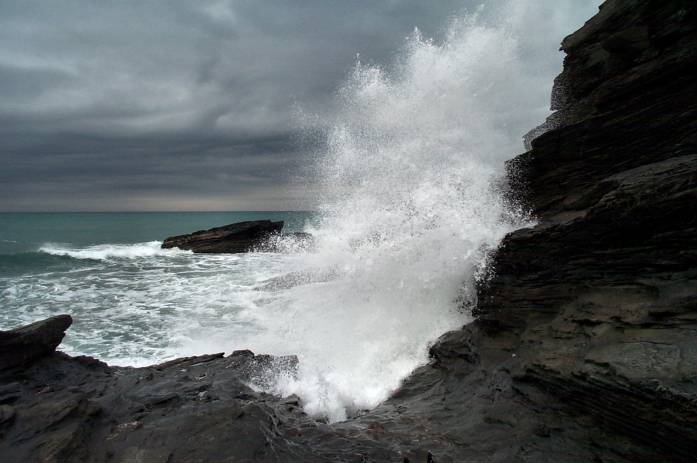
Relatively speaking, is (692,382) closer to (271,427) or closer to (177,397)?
(271,427)

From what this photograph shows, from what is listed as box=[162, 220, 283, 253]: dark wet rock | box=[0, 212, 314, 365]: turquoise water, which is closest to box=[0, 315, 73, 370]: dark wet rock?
box=[0, 212, 314, 365]: turquoise water

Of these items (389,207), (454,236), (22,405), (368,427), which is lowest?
(368,427)

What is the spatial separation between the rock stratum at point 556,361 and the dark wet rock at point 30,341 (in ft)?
0.09

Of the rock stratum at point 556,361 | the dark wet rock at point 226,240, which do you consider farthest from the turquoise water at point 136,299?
the dark wet rock at point 226,240

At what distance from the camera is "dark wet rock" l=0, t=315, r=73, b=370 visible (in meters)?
5.36

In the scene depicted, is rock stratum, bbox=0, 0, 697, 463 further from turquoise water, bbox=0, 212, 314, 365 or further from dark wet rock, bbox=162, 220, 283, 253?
dark wet rock, bbox=162, 220, 283, 253

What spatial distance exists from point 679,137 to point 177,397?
7.90 metres

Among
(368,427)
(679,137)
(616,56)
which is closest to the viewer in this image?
(368,427)

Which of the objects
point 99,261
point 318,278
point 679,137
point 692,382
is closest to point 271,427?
point 692,382

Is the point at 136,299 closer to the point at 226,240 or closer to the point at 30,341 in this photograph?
the point at 30,341

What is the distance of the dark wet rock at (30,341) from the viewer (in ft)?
17.6

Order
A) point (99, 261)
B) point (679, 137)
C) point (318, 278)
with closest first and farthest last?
point (679, 137), point (318, 278), point (99, 261)

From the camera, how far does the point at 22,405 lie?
4.53 metres

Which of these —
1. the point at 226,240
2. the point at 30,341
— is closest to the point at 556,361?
the point at 30,341
